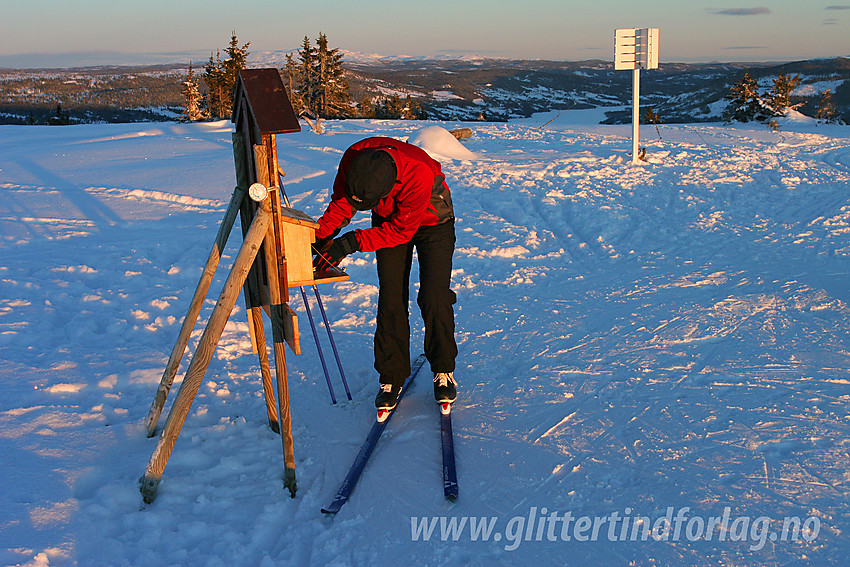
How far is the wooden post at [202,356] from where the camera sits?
10.4 feet

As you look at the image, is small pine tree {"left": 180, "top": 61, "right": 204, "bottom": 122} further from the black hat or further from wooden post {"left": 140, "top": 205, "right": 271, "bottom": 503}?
wooden post {"left": 140, "top": 205, "right": 271, "bottom": 503}

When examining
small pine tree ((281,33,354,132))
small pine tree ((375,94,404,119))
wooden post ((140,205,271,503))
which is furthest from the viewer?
small pine tree ((375,94,404,119))

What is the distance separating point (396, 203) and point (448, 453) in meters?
1.54

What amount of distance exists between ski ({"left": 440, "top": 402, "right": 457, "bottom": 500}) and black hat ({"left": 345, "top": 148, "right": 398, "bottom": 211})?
57.5 inches

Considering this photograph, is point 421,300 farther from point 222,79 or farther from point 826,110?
point 222,79

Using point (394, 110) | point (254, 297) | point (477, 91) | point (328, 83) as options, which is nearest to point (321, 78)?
point (328, 83)

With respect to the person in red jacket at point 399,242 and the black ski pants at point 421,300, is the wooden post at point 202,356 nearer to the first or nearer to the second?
the person in red jacket at point 399,242

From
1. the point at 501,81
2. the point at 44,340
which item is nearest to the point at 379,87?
the point at 501,81

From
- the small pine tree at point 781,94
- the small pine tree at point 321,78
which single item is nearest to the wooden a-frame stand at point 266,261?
the small pine tree at point 781,94

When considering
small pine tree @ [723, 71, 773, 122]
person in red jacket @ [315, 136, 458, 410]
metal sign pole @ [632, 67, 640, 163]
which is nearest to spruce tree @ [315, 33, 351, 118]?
small pine tree @ [723, 71, 773, 122]

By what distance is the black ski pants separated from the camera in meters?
4.07

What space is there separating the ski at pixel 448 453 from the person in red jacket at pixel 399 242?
9 cm

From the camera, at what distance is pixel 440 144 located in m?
14.6

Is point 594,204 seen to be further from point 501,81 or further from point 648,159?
point 501,81
